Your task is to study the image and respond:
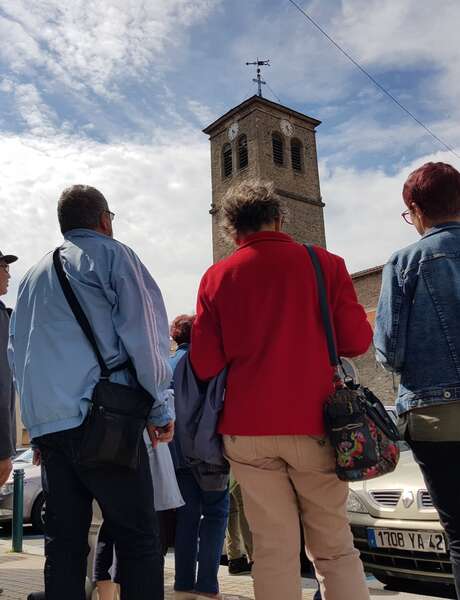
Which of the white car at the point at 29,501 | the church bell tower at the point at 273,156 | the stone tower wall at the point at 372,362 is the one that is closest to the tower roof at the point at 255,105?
the church bell tower at the point at 273,156

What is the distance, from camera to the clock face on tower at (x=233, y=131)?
41.5m

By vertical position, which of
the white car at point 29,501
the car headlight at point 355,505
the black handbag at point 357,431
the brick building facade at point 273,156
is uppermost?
the brick building facade at point 273,156

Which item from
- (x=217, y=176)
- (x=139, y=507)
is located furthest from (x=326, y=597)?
(x=217, y=176)

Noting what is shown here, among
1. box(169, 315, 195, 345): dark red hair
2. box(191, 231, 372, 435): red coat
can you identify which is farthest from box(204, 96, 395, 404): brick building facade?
box(191, 231, 372, 435): red coat

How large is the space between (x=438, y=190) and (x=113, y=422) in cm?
167

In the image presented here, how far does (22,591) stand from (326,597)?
3.13 meters

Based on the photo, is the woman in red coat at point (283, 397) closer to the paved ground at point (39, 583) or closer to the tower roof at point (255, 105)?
the paved ground at point (39, 583)

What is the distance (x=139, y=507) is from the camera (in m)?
2.47

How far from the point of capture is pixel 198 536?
3.90 metres

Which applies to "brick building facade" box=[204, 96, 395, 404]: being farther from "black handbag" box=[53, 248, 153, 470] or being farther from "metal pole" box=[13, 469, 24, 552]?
"black handbag" box=[53, 248, 153, 470]

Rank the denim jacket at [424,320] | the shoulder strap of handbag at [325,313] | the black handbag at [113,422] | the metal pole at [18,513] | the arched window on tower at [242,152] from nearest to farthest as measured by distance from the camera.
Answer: the black handbag at [113,422] → the denim jacket at [424,320] → the shoulder strap of handbag at [325,313] → the metal pole at [18,513] → the arched window on tower at [242,152]

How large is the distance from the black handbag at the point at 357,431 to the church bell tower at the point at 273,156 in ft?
115

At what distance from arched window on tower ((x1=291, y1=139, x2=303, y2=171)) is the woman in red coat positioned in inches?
1564

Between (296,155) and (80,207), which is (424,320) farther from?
(296,155)
